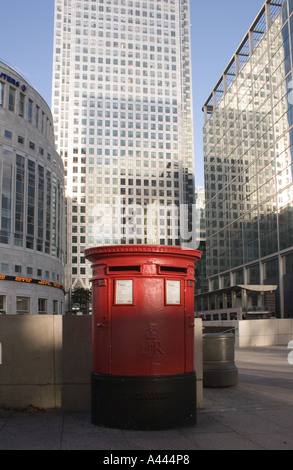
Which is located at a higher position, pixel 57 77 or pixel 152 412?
pixel 57 77

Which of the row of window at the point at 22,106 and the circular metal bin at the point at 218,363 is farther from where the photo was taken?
the row of window at the point at 22,106

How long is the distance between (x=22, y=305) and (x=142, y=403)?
150 feet

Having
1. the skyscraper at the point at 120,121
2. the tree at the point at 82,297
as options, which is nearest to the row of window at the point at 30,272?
the tree at the point at 82,297

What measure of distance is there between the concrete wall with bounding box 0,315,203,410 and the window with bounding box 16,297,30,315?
4330 centimetres

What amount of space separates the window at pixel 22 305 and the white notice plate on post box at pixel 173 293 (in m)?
44.9

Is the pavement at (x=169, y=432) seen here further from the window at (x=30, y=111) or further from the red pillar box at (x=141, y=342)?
the window at (x=30, y=111)

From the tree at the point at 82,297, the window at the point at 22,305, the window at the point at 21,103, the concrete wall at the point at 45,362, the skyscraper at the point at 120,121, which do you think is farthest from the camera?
the skyscraper at the point at 120,121

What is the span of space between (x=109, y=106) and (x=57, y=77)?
20140 mm

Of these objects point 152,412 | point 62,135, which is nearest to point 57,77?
point 62,135

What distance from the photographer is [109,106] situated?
471 feet

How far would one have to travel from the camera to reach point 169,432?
538cm

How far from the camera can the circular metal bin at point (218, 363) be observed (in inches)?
349
